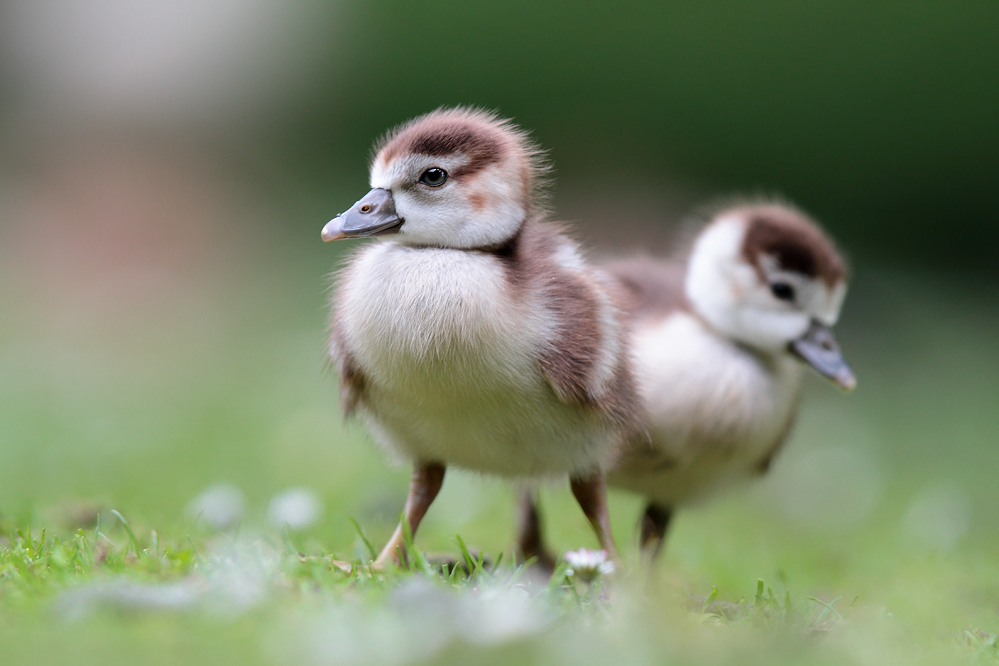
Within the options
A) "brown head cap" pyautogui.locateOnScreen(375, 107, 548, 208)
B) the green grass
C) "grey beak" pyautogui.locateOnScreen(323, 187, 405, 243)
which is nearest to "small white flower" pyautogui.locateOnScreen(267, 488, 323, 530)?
the green grass

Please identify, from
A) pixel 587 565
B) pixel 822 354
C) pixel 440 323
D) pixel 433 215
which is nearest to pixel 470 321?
pixel 440 323

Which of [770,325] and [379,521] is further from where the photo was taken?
[379,521]

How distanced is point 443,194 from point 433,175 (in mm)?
70

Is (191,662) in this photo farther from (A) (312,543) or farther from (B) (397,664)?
(A) (312,543)

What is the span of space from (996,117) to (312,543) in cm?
819

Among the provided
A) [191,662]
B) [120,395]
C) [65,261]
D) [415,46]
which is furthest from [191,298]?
[191,662]

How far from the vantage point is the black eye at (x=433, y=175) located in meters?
2.93

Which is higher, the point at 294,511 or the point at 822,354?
the point at 822,354

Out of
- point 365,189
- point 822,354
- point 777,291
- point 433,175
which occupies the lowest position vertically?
point 365,189

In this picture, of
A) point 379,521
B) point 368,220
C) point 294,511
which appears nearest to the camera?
point 368,220

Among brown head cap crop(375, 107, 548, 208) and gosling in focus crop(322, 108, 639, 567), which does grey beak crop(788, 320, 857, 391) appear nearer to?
gosling in focus crop(322, 108, 639, 567)

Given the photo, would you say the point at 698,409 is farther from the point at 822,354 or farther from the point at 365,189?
the point at 365,189

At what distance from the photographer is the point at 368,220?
2896mm

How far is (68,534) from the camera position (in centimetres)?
332
